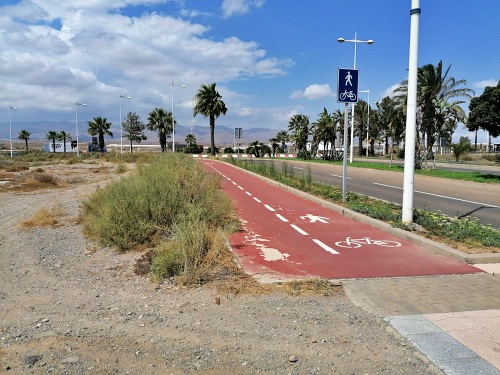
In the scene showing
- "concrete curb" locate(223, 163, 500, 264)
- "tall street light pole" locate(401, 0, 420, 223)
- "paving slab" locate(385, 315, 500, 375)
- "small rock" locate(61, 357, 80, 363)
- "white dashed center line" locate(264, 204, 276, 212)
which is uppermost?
"tall street light pole" locate(401, 0, 420, 223)

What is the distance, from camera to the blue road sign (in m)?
12.3

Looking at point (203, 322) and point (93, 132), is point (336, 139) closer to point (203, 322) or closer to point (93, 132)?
point (203, 322)

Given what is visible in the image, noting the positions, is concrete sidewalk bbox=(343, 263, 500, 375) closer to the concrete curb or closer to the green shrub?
the concrete curb

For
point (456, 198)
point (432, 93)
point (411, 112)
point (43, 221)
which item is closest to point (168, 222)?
point (43, 221)

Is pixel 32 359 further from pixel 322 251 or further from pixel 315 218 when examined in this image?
pixel 315 218

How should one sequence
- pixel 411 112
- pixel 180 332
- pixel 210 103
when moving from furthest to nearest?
1. pixel 210 103
2. pixel 411 112
3. pixel 180 332

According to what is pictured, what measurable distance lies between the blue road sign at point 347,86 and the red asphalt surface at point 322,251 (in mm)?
3631

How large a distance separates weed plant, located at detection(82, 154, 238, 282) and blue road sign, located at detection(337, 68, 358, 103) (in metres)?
4.91

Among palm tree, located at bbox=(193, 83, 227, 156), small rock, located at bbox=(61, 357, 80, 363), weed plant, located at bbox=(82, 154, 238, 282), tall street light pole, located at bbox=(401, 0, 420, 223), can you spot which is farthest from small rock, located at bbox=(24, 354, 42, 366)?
palm tree, located at bbox=(193, 83, 227, 156)

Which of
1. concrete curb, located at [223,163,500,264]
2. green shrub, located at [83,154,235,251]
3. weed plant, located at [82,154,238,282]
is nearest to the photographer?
weed plant, located at [82,154,238,282]

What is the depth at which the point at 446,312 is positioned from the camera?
4.56 m

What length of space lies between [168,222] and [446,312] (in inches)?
217

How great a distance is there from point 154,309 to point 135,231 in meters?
3.30

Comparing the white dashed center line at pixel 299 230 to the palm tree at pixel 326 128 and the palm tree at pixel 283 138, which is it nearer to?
the palm tree at pixel 326 128
